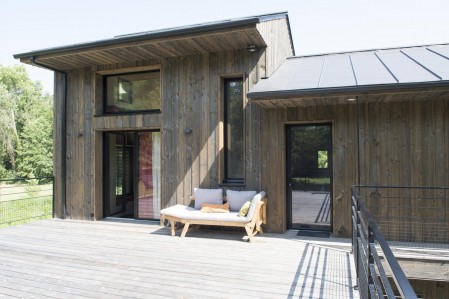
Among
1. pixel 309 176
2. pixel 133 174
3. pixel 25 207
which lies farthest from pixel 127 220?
pixel 25 207

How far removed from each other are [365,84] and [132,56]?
4.52 m

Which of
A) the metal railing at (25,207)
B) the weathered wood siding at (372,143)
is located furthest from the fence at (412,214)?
the metal railing at (25,207)

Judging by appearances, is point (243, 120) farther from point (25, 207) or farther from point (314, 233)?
point (25, 207)

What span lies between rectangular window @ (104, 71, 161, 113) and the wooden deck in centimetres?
275

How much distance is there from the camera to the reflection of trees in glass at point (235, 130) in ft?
20.1

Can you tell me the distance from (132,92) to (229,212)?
3562mm

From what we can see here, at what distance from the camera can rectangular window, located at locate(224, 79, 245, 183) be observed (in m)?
6.12

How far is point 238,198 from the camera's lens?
5.70 m

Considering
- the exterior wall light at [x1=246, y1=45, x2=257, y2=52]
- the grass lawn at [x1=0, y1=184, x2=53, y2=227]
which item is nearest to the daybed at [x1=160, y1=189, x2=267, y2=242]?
the exterior wall light at [x1=246, y1=45, x2=257, y2=52]

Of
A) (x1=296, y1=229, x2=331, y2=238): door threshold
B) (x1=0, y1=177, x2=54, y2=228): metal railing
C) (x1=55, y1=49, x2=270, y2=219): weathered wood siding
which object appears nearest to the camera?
(x1=296, y1=229, x2=331, y2=238): door threshold

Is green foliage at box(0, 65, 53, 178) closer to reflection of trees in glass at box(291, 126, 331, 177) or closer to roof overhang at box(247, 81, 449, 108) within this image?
reflection of trees in glass at box(291, 126, 331, 177)

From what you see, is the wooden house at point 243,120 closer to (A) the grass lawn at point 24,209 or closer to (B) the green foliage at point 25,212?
(A) the grass lawn at point 24,209

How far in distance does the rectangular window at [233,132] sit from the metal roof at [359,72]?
746 millimetres

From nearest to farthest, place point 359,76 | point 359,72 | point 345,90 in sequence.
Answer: point 345,90 < point 359,76 < point 359,72
